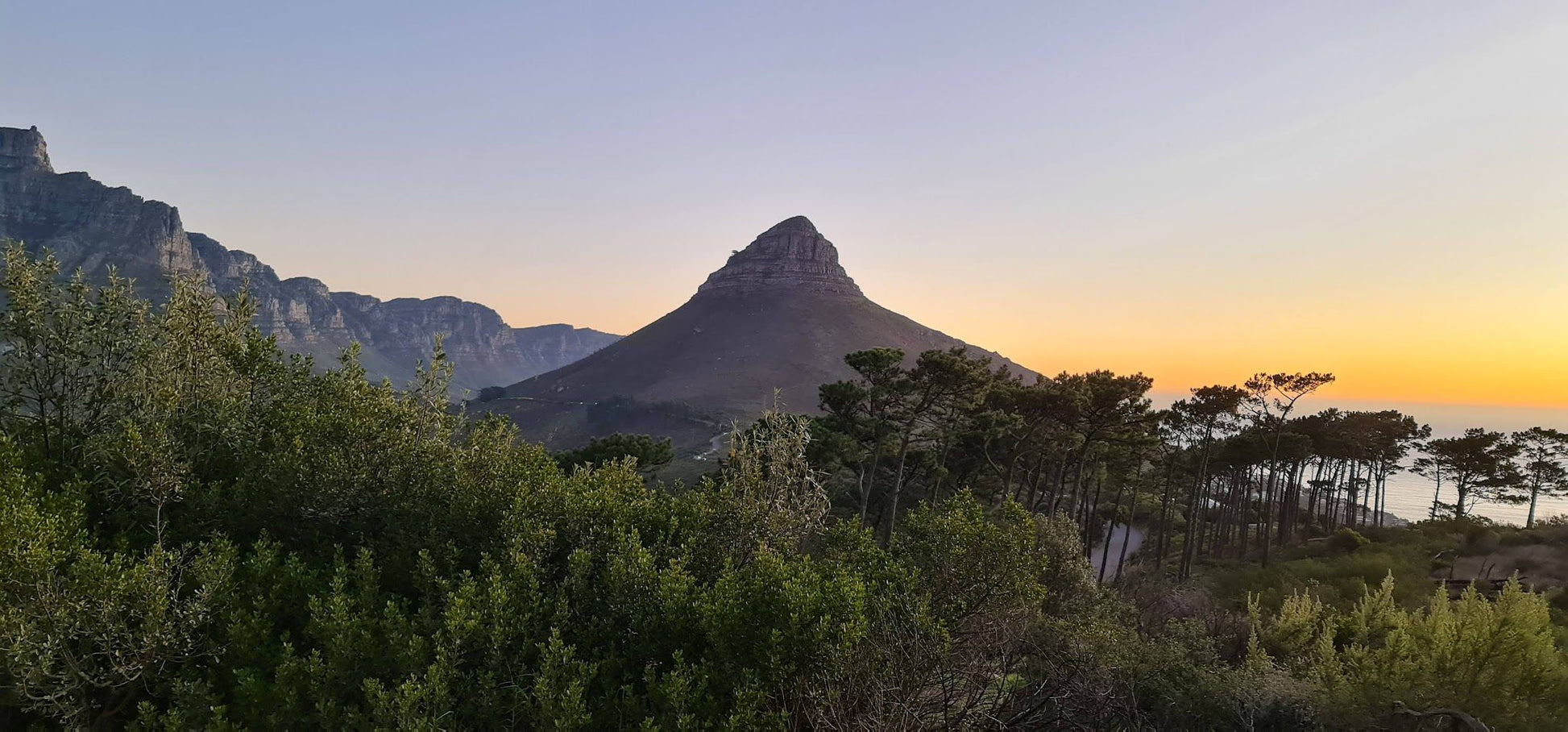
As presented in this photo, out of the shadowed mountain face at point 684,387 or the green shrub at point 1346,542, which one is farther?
the shadowed mountain face at point 684,387

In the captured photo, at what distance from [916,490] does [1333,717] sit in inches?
1126

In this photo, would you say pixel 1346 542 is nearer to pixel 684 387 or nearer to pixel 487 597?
pixel 487 597

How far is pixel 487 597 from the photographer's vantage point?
10.2m

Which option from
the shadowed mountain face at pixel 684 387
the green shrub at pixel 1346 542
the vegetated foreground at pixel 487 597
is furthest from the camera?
the shadowed mountain face at pixel 684 387

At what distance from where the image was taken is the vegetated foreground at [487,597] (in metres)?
9.21

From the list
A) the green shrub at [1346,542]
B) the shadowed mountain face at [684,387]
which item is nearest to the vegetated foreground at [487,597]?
the green shrub at [1346,542]

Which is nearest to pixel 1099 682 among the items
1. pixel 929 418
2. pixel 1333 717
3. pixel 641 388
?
pixel 1333 717

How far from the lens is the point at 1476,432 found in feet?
146

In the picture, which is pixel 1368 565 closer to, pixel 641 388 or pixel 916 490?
pixel 916 490

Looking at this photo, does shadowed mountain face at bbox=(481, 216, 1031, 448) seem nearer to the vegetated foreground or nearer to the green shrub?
the green shrub

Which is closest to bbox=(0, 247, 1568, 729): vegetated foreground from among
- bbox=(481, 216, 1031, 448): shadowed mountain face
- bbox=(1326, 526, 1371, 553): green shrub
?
bbox=(1326, 526, 1371, 553): green shrub

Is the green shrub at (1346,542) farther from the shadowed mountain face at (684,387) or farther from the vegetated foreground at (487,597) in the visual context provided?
the shadowed mountain face at (684,387)

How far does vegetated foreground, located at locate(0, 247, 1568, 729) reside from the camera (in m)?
9.21

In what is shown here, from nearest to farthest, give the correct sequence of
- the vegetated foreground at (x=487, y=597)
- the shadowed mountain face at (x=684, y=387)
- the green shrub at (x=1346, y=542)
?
the vegetated foreground at (x=487, y=597) → the green shrub at (x=1346, y=542) → the shadowed mountain face at (x=684, y=387)
